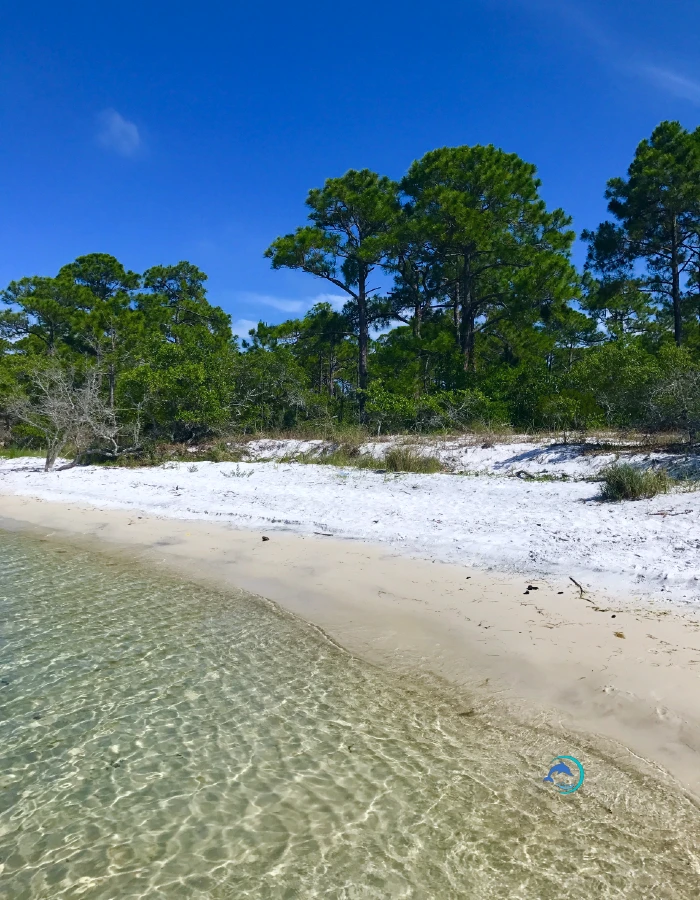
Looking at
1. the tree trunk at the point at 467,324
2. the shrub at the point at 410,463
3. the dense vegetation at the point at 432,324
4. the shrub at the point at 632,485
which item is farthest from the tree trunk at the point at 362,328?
the shrub at the point at 632,485

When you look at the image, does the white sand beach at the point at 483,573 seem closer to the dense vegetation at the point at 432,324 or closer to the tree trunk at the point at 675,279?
the dense vegetation at the point at 432,324

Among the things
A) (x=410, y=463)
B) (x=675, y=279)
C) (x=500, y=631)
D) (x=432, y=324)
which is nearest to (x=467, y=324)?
(x=432, y=324)

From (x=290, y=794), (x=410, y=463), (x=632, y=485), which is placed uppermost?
(x=410, y=463)

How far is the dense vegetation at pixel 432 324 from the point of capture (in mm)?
18828

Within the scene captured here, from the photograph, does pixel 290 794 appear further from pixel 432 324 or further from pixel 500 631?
pixel 432 324

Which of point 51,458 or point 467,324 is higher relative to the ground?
point 467,324

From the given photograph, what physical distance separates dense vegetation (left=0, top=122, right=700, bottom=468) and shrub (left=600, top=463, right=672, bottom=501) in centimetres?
633

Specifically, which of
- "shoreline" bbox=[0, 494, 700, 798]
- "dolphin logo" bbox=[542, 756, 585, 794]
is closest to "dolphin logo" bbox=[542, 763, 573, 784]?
"dolphin logo" bbox=[542, 756, 585, 794]

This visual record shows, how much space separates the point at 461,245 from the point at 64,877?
21952mm

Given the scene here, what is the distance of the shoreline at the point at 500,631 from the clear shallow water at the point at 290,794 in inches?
13.3

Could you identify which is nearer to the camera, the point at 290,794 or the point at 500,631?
the point at 290,794

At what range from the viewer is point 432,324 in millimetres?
23141

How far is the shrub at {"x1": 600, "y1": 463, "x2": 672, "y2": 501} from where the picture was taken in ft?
30.5

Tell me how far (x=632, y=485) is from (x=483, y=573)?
3962 millimetres
